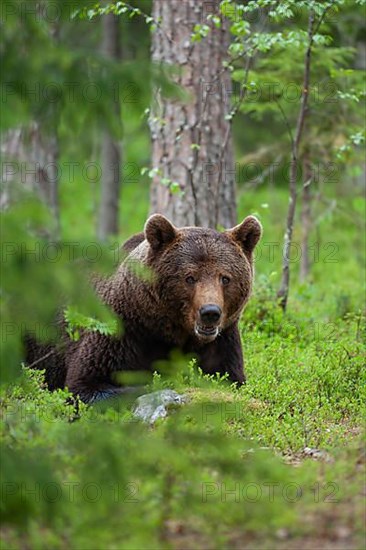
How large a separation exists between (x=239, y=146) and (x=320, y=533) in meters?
17.8

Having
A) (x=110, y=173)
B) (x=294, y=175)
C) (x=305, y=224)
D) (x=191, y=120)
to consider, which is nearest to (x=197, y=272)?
(x=294, y=175)

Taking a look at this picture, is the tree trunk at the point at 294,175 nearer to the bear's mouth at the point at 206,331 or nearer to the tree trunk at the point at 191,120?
the tree trunk at the point at 191,120

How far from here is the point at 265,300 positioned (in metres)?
11.0

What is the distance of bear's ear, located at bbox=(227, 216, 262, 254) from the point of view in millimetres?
8102

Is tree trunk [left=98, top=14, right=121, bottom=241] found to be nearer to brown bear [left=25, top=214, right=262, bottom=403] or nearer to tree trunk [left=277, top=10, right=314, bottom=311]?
tree trunk [left=277, top=10, right=314, bottom=311]

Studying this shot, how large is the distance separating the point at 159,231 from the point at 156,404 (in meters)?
1.69

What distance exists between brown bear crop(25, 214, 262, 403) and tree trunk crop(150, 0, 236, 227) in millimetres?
3235

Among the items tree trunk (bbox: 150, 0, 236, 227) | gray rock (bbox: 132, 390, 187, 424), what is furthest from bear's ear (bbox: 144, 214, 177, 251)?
tree trunk (bbox: 150, 0, 236, 227)

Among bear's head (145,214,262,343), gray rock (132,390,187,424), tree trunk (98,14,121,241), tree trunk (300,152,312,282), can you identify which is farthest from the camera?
tree trunk (98,14,121,241)

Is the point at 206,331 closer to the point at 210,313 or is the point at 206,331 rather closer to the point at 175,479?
the point at 210,313

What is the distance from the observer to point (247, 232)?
8.16 meters

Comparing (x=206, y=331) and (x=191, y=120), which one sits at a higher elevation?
(x=191, y=120)

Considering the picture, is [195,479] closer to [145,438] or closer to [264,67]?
[145,438]

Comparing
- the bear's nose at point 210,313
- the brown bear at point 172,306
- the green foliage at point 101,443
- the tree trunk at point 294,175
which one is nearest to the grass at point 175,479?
the green foliage at point 101,443
